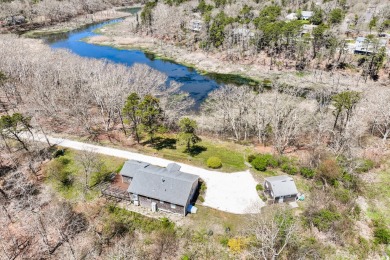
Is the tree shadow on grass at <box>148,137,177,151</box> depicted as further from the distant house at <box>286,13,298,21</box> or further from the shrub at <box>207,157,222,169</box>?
the distant house at <box>286,13,298,21</box>

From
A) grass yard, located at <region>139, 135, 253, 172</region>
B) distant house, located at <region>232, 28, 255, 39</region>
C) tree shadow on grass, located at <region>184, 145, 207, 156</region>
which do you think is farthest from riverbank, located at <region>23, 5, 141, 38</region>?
tree shadow on grass, located at <region>184, 145, 207, 156</region>

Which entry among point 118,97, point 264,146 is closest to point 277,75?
point 264,146

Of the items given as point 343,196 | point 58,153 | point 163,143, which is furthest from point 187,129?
point 343,196

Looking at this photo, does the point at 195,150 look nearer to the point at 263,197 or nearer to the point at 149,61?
the point at 263,197

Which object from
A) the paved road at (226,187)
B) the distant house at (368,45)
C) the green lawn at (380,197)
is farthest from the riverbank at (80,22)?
the green lawn at (380,197)

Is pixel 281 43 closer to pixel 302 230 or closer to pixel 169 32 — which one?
pixel 169 32

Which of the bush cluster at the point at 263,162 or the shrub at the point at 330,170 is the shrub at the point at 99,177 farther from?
the shrub at the point at 330,170
